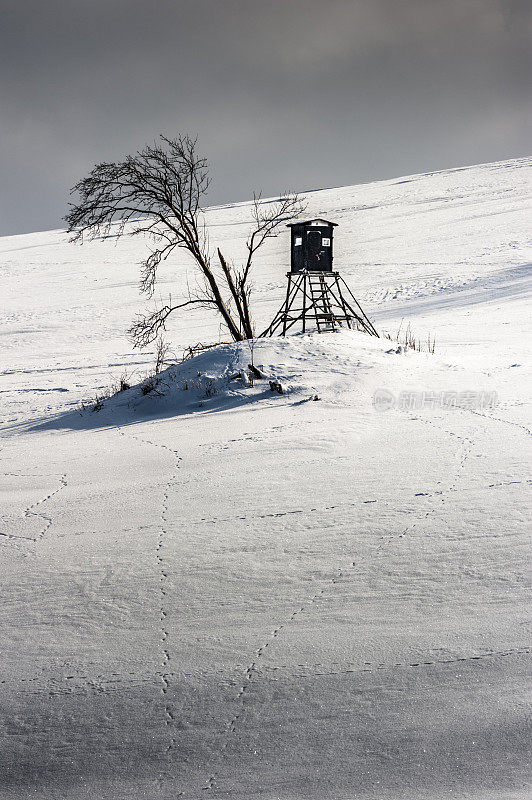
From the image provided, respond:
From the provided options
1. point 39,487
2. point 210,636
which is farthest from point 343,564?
point 39,487

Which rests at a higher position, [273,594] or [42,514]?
[42,514]

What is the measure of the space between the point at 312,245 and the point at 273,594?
1108 cm

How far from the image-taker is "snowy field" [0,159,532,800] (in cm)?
252

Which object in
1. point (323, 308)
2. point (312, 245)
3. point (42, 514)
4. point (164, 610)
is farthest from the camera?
point (323, 308)

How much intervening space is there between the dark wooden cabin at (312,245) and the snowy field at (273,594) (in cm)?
477

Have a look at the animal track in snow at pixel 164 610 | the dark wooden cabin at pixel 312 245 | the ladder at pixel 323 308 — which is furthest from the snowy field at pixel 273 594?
the dark wooden cabin at pixel 312 245

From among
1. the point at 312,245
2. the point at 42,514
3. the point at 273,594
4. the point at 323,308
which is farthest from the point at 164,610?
the point at 312,245

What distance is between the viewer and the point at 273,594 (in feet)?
11.7

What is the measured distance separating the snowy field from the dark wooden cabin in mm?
4775

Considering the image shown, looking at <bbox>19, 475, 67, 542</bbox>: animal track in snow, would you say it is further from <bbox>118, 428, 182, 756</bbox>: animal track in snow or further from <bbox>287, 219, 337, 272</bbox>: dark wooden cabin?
<bbox>287, 219, 337, 272</bbox>: dark wooden cabin

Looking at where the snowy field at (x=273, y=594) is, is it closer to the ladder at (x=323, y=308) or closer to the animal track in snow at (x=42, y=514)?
the animal track in snow at (x=42, y=514)

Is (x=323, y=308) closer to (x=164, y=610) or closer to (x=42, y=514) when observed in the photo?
(x=42, y=514)

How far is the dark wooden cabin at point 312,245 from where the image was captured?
1360 centimetres

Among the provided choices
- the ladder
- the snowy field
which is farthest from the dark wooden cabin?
the snowy field
